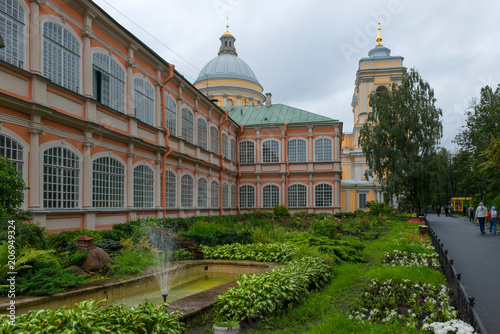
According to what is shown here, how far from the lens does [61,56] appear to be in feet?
42.4

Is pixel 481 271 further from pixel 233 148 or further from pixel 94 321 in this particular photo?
pixel 233 148

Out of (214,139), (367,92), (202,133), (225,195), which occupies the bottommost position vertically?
(225,195)

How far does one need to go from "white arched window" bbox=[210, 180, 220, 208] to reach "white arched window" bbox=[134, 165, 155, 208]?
8.46m

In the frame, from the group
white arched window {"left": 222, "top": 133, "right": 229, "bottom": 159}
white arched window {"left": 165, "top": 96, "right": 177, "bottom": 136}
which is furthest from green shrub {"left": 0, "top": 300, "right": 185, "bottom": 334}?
white arched window {"left": 222, "top": 133, "right": 229, "bottom": 159}

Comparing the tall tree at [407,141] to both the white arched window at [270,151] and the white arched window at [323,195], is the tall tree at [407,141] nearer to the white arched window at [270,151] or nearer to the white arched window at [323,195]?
the white arched window at [323,195]

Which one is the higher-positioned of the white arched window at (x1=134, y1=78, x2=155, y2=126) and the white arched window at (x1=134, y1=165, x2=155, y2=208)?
the white arched window at (x1=134, y1=78, x2=155, y2=126)

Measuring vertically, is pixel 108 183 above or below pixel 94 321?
above

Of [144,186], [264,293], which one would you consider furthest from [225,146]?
[264,293]

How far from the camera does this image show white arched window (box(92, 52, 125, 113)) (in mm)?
14789

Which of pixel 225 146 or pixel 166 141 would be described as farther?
pixel 225 146

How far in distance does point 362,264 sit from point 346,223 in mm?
13560

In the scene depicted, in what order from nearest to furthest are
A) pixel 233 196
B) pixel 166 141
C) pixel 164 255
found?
1. pixel 164 255
2. pixel 166 141
3. pixel 233 196

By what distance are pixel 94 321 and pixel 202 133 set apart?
2128cm

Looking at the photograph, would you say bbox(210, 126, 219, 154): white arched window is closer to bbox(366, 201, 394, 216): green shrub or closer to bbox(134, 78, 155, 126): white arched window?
bbox(134, 78, 155, 126): white arched window
